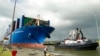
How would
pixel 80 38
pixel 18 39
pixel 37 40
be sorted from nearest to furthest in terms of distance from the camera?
pixel 37 40, pixel 18 39, pixel 80 38

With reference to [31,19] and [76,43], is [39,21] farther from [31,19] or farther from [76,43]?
[76,43]

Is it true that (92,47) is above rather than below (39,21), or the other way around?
below

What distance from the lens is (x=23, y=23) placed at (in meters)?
59.7

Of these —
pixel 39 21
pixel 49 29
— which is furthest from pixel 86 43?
pixel 39 21

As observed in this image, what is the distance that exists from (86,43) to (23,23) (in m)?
23.0

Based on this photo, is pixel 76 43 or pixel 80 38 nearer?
pixel 76 43

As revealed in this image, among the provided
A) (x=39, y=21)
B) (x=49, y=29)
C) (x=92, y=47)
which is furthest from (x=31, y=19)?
(x=92, y=47)

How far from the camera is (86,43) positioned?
196 ft

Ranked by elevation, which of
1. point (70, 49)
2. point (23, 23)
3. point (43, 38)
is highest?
point (23, 23)

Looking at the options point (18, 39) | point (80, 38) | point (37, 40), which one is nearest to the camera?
point (37, 40)

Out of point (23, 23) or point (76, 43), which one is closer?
point (23, 23)

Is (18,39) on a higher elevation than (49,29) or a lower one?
lower

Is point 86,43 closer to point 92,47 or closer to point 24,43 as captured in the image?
point 92,47

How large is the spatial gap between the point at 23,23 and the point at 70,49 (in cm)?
2038
